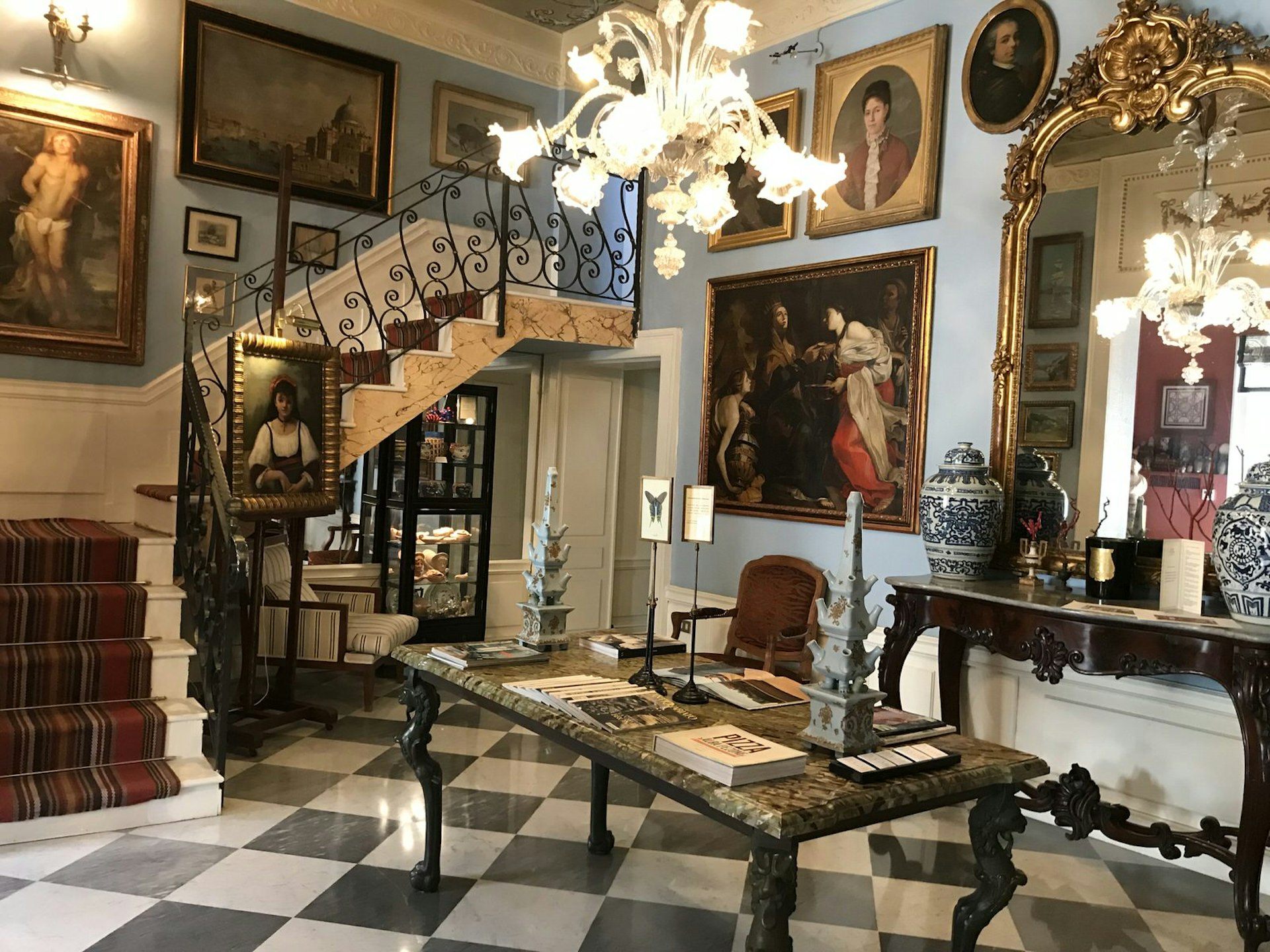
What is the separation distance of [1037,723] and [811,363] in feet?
6.92

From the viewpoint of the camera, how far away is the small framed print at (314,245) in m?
6.01

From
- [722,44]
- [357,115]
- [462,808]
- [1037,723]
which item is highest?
[357,115]

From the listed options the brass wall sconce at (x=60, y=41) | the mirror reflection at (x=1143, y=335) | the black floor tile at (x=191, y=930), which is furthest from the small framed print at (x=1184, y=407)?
the brass wall sconce at (x=60, y=41)

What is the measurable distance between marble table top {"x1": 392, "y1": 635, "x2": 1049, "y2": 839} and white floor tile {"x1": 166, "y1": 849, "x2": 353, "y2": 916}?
Result: 95 cm

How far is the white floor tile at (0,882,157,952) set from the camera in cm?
270

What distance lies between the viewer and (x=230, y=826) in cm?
358

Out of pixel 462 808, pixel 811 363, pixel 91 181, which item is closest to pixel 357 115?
pixel 91 181

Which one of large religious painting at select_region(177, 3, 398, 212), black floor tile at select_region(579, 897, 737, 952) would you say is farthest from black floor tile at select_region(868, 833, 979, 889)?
large religious painting at select_region(177, 3, 398, 212)

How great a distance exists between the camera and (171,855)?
3.30 meters

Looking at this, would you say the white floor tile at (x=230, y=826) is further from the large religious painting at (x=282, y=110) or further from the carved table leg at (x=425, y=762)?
the large religious painting at (x=282, y=110)

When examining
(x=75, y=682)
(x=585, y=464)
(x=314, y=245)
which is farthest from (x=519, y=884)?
(x=314, y=245)

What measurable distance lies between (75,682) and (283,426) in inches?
53.8

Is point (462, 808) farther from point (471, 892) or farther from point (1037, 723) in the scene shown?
point (1037, 723)

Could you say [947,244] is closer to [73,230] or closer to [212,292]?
[212,292]
